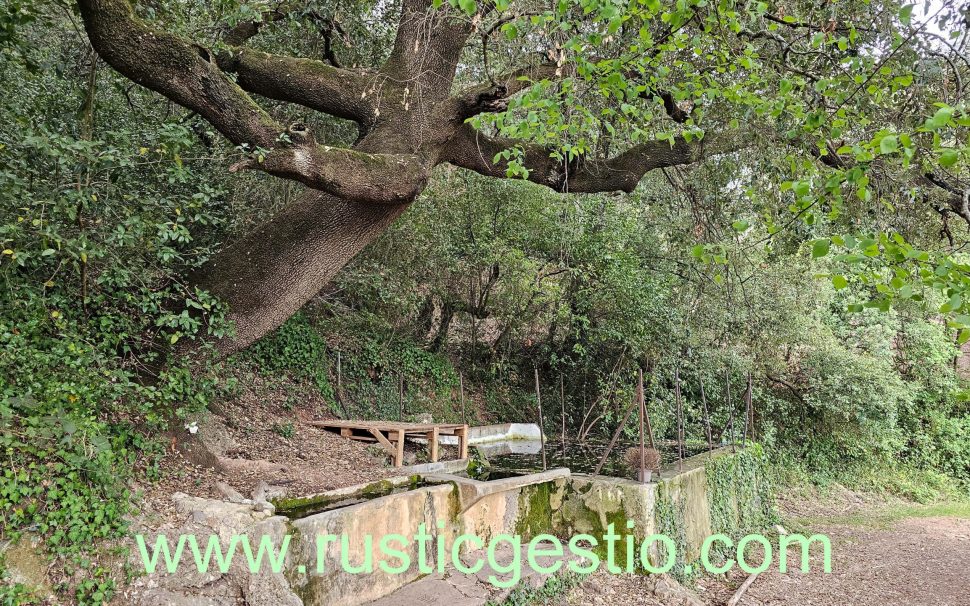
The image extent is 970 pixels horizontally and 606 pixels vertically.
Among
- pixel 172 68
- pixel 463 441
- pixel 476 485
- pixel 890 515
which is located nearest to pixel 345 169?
pixel 172 68

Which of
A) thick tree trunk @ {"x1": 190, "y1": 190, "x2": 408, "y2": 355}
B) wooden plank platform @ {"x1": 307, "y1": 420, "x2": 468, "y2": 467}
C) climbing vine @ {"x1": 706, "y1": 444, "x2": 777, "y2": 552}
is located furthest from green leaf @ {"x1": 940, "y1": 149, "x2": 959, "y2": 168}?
climbing vine @ {"x1": 706, "y1": 444, "x2": 777, "y2": 552}

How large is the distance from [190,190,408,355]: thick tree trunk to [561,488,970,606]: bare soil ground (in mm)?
3769

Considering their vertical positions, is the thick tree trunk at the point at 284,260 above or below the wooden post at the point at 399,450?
above

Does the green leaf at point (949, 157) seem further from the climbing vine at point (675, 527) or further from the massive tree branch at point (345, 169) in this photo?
the climbing vine at point (675, 527)

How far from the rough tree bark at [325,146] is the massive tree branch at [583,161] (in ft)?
0.04

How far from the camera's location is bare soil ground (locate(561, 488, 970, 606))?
20.5 feet

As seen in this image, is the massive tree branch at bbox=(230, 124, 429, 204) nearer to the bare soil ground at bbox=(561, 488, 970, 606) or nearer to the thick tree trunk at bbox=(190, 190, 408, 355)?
the thick tree trunk at bbox=(190, 190, 408, 355)

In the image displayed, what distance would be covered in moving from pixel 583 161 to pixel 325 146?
292 cm

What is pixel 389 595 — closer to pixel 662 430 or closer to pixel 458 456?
pixel 458 456

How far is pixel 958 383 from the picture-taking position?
553 inches

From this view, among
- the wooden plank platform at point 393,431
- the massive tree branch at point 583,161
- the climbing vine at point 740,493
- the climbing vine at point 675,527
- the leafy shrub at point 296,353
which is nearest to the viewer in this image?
the massive tree branch at point 583,161

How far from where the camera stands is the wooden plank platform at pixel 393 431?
245 inches

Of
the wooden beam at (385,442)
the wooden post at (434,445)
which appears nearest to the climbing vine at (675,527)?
the wooden post at (434,445)

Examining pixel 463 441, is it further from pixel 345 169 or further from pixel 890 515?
pixel 890 515
